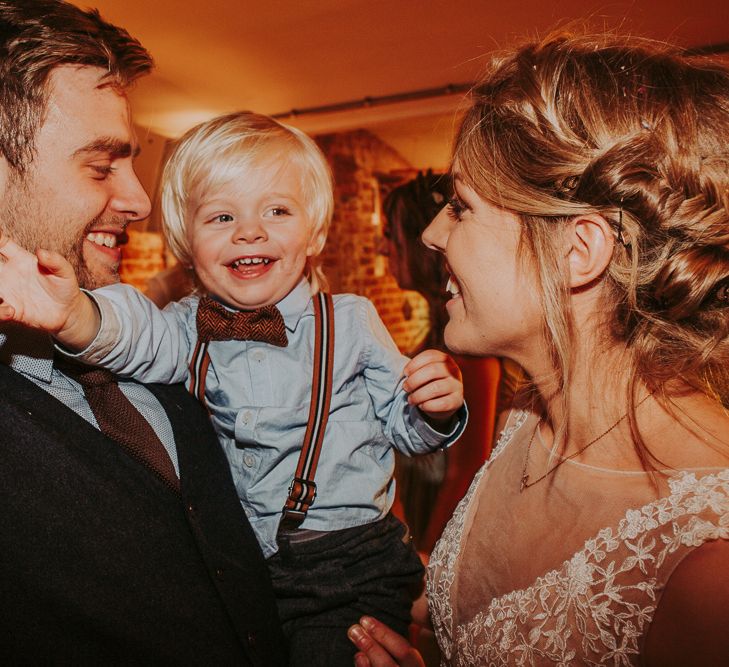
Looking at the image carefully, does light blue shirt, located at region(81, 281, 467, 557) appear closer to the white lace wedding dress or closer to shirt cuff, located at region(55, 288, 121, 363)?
shirt cuff, located at region(55, 288, 121, 363)

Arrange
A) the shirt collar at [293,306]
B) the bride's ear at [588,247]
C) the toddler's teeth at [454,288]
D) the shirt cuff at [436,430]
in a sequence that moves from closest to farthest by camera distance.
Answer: the bride's ear at [588,247], the toddler's teeth at [454,288], the shirt cuff at [436,430], the shirt collar at [293,306]

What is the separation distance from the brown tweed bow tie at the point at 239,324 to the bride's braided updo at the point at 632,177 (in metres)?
0.70

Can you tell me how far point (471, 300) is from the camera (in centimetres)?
133

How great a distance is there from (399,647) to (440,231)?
1.03 m

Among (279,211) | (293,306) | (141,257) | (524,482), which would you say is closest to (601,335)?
(524,482)

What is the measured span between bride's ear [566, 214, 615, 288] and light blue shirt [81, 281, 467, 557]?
0.58 m

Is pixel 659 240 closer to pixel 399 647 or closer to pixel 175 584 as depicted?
pixel 399 647

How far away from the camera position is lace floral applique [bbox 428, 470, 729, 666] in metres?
1.00

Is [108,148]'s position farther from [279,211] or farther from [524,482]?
[524,482]

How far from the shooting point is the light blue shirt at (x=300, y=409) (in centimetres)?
158

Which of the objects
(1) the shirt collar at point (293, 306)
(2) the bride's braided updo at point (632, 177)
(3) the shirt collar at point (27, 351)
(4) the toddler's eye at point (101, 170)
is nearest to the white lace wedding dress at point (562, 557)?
(2) the bride's braided updo at point (632, 177)

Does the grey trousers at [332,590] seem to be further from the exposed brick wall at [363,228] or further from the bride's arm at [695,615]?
the exposed brick wall at [363,228]

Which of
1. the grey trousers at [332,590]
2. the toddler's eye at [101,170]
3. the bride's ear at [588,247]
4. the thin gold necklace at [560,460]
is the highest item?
the toddler's eye at [101,170]

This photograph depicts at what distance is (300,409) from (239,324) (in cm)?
30
